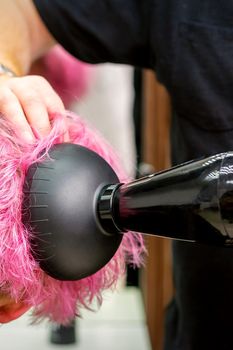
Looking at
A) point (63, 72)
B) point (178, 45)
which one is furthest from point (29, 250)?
point (63, 72)

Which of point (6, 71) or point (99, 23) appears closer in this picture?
point (6, 71)

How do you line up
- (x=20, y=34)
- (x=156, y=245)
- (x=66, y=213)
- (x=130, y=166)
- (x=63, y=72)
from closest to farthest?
(x=66, y=213), (x=20, y=34), (x=130, y=166), (x=63, y=72), (x=156, y=245)

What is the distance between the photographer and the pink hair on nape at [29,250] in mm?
459

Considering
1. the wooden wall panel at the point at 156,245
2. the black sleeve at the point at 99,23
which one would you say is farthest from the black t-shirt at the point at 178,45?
the wooden wall panel at the point at 156,245

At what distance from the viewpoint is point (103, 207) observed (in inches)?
18.4

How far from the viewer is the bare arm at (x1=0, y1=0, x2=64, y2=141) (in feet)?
1.59

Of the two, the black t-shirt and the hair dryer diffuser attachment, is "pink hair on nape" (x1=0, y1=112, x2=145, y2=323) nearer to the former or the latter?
the hair dryer diffuser attachment

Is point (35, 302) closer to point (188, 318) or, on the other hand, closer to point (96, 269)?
point (96, 269)

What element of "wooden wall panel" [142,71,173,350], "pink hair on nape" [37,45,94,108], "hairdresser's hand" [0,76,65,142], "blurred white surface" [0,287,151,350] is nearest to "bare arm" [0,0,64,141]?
"hairdresser's hand" [0,76,65,142]

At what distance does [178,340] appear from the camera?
2.26 feet

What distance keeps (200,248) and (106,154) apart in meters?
0.19

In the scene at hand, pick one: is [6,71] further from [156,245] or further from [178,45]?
[156,245]

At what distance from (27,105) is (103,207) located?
0.35 feet

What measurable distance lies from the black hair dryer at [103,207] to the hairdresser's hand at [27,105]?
0.03 metres
